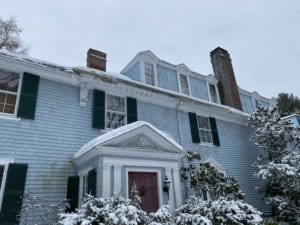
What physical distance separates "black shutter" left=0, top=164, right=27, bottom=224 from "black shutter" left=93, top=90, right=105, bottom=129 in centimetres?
269

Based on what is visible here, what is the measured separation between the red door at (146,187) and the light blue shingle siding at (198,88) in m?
7.19

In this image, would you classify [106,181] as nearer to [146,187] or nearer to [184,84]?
[146,187]

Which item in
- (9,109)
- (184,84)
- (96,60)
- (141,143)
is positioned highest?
(96,60)

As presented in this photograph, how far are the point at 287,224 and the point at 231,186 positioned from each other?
→ 3831 millimetres

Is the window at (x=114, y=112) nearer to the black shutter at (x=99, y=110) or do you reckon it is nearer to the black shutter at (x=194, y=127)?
the black shutter at (x=99, y=110)

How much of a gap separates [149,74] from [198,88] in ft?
11.3

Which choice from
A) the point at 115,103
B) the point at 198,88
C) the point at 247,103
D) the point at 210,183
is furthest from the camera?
the point at 247,103

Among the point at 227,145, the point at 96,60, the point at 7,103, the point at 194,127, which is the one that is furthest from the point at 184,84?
the point at 7,103

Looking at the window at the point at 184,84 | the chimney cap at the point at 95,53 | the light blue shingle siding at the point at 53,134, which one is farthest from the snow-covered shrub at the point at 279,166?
the chimney cap at the point at 95,53

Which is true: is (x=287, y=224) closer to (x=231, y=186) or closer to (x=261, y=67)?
(x=231, y=186)

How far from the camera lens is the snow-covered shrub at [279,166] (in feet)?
32.0

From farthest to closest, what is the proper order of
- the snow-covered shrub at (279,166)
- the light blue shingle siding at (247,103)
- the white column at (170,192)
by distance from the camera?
the light blue shingle siding at (247,103), the snow-covered shrub at (279,166), the white column at (170,192)

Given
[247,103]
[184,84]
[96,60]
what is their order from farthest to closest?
[247,103] < [184,84] < [96,60]

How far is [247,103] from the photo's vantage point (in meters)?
16.3
